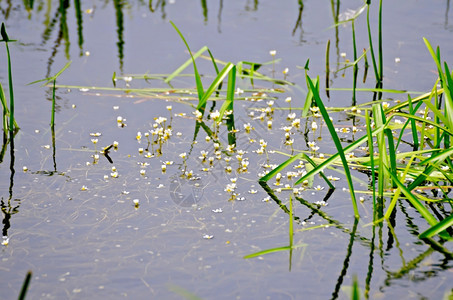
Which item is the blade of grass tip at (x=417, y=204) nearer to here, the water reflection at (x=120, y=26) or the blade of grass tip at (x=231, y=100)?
the blade of grass tip at (x=231, y=100)

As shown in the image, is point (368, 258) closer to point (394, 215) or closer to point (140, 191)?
point (394, 215)

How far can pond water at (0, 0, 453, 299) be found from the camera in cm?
273

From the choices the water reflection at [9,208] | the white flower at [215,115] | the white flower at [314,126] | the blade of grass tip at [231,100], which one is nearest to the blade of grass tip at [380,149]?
the white flower at [314,126]

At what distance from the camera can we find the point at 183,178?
143 inches

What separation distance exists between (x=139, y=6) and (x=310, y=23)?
1810 millimetres

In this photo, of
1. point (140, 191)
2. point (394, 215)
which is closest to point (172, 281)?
point (140, 191)

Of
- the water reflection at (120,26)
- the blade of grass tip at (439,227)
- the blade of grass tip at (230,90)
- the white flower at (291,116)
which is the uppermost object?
the water reflection at (120,26)

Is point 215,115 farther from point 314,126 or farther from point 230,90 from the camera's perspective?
point 314,126

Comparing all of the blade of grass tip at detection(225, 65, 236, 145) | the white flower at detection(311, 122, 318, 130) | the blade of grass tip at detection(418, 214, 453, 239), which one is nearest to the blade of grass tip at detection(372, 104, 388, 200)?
the blade of grass tip at detection(418, 214, 453, 239)

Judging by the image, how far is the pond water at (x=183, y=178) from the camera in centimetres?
273

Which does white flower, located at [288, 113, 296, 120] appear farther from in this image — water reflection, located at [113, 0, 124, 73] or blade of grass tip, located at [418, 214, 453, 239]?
blade of grass tip, located at [418, 214, 453, 239]

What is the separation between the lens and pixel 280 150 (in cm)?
396

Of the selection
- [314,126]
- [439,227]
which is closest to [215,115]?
[314,126]

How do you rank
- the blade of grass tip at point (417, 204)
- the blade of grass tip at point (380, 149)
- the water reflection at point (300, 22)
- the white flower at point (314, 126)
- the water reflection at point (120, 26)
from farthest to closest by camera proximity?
the water reflection at point (300, 22) < the water reflection at point (120, 26) < the white flower at point (314, 126) < the blade of grass tip at point (380, 149) < the blade of grass tip at point (417, 204)
